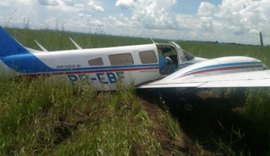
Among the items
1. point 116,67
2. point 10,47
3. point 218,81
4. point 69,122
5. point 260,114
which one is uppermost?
point 10,47

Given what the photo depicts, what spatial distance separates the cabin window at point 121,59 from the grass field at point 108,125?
41.0 inches

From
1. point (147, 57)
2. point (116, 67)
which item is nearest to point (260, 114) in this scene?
point (147, 57)

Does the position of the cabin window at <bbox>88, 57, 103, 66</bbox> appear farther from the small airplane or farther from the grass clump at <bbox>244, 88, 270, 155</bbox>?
the grass clump at <bbox>244, 88, 270, 155</bbox>

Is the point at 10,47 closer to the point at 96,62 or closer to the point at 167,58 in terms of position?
the point at 96,62

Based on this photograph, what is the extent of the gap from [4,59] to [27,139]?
3447mm

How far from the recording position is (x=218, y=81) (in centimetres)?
712

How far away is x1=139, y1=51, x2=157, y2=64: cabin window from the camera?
8570 mm

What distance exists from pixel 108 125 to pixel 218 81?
2924 mm

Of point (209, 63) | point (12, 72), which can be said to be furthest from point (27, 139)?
point (209, 63)

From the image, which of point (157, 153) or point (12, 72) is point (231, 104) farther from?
point (12, 72)

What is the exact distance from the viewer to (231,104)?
820 centimetres

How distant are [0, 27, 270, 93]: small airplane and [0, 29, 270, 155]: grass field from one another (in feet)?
2.25

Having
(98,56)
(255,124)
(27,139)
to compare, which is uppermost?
(98,56)

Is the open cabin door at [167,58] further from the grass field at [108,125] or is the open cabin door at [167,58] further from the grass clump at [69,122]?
the grass clump at [69,122]
